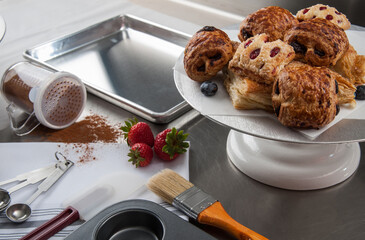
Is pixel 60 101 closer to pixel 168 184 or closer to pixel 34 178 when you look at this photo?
pixel 34 178

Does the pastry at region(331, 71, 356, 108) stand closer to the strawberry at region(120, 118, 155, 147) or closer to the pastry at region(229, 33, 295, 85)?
the pastry at region(229, 33, 295, 85)

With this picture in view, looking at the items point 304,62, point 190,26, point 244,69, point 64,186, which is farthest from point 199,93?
point 190,26

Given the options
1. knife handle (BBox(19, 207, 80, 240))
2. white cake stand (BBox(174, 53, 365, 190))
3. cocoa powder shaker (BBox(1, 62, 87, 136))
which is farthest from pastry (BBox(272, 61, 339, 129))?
cocoa powder shaker (BBox(1, 62, 87, 136))

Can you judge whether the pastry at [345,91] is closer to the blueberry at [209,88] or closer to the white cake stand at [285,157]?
the white cake stand at [285,157]

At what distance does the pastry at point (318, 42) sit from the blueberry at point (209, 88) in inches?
6.1

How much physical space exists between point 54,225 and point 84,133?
301 mm

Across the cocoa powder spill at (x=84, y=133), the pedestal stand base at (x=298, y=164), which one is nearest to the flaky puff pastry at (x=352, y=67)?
the pedestal stand base at (x=298, y=164)

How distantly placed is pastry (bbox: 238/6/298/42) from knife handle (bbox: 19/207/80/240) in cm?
45

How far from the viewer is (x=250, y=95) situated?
692mm

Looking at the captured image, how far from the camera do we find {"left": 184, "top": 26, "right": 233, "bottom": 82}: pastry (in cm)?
75

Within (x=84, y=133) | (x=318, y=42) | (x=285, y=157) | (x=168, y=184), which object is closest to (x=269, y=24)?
(x=318, y=42)

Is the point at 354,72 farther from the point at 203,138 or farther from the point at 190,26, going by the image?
the point at 190,26

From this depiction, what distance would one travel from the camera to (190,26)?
140cm

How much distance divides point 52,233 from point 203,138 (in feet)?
1.23
